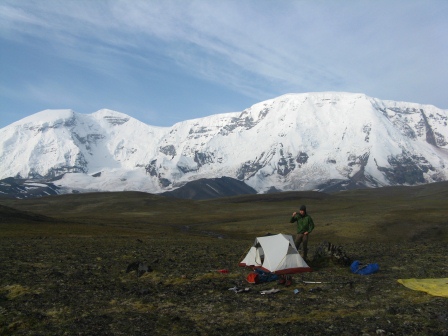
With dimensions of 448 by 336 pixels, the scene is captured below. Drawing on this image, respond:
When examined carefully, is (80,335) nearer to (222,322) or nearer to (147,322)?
(147,322)

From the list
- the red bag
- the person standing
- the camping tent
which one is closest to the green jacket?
the person standing

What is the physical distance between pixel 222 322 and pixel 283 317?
2098 millimetres

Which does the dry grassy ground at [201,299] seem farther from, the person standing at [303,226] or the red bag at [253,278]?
the person standing at [303,226]

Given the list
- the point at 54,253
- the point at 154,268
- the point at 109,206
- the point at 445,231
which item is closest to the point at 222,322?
the point at 154,268

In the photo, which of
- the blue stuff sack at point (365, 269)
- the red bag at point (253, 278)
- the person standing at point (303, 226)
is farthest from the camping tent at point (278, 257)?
the blue stuff sack at point (365, 269)

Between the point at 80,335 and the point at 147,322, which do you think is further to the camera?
the point at 147,322

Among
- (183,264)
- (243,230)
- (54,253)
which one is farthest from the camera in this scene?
(243,230)

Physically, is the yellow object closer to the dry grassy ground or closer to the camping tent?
the dry grassy ground

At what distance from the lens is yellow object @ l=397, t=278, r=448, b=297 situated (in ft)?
57.3

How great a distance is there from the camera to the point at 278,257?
2308cm

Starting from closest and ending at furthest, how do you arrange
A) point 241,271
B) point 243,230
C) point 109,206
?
1. point 241,271
2. point 243,230
3. point 109,206

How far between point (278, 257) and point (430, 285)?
7.35m

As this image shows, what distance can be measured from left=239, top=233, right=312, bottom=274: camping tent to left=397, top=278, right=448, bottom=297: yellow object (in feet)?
16.8

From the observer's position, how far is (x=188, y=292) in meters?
19.5
